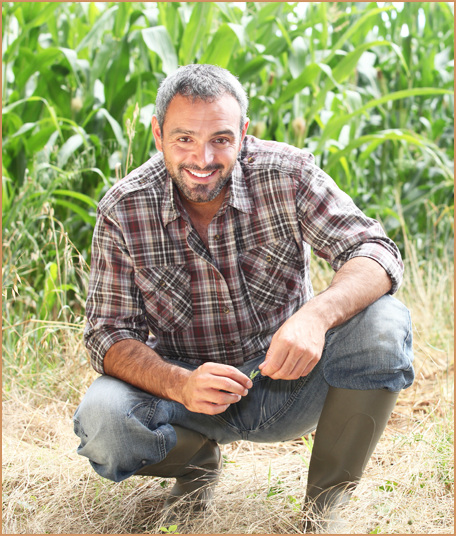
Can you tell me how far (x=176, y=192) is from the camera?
158 centimetres

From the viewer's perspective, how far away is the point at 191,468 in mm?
1438

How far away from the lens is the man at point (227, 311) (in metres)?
1.29

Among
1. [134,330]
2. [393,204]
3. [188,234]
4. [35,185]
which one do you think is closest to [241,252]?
[188,234]

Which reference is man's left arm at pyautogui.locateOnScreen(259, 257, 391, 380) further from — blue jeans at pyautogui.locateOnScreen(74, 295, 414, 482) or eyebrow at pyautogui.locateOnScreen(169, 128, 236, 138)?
eyebrow at pyautogui.locateOnScreen(169, 128, 236, 138)

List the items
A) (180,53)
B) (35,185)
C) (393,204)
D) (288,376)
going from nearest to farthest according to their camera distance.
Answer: (288,376) → (35,185) → (180,53) → (393,204)

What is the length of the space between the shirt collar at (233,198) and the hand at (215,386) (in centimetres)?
49

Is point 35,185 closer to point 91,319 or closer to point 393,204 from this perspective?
point 91,319

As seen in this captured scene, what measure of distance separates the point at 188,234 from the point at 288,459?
798mm

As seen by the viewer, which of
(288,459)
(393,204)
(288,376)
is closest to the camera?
(288,376)

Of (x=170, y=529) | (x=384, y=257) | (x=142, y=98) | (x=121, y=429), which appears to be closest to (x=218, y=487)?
(x=170, y=529)

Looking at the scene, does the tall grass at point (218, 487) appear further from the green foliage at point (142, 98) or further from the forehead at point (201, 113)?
the forehead at point (201, 113)

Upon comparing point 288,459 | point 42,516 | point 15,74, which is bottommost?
point 288,459

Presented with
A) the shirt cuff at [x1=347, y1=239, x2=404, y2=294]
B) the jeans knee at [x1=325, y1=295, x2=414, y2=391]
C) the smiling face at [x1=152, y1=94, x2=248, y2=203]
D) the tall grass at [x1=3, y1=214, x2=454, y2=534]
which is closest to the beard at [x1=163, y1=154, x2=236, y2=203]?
the smiling face at [x1=152, y1=94, x2=248, y2=203]

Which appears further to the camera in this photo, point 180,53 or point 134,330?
point 180,53
